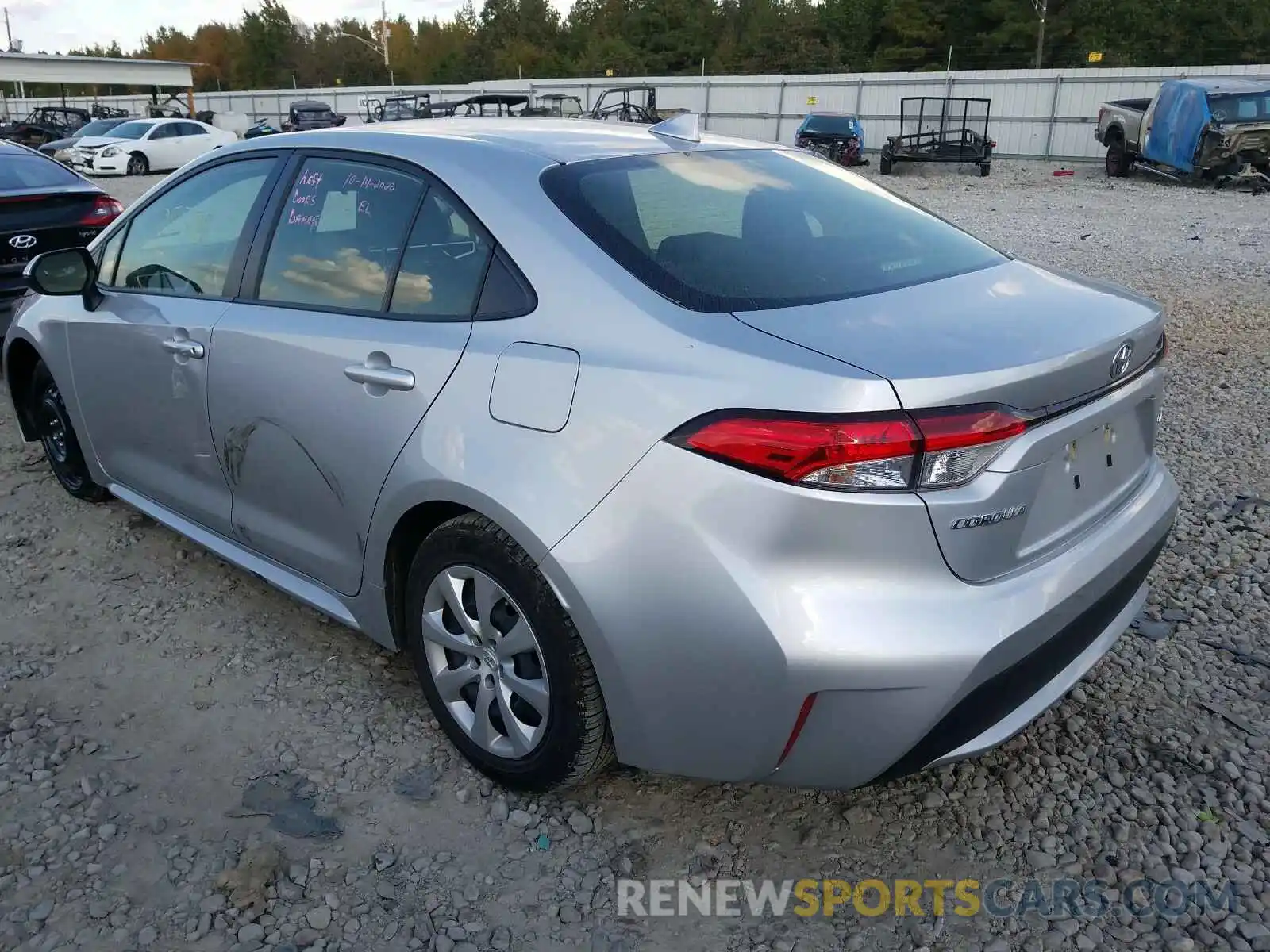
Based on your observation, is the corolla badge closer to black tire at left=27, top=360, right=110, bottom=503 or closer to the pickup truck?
black tire at left=27, top=360, right=110, bottom=503

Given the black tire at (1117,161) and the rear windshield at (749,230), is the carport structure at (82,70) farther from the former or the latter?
the rear windshield at (749,230)

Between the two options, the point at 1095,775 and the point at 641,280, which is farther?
the point at 1095,775

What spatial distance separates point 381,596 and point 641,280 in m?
1.17

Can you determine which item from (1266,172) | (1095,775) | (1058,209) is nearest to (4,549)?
(1095,775)

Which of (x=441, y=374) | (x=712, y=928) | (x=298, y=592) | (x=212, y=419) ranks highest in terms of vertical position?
(x=441, y=374)

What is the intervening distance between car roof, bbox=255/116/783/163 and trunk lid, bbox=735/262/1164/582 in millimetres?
878

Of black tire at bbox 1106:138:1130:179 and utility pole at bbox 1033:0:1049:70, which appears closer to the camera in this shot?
black tire at bbox 1106:138:1130:179

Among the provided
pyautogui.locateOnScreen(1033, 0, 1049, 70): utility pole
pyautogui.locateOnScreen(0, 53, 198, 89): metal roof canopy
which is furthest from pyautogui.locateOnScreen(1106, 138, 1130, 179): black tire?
pyautogui.locateOnScreen(0, 53, 198, 89): metal roof canopy

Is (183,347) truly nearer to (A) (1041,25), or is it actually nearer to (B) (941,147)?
(B) (941,147)

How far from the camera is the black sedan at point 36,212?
6.33 meters

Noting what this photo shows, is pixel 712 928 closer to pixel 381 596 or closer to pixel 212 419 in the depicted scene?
pixel 381 596

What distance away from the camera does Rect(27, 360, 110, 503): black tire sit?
172 inches

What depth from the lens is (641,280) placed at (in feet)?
7.48

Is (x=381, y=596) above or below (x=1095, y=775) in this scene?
above
